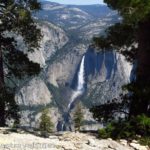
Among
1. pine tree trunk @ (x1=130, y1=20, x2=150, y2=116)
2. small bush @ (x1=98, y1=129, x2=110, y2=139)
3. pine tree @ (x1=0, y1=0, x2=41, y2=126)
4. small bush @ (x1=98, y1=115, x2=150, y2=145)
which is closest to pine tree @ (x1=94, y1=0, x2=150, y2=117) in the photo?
pine tree trunk @ (x1=130, y1=20, x2=150, y2=116)

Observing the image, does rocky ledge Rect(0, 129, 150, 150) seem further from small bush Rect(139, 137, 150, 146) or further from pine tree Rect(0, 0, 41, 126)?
pine tree Rect(0, 0, 41, 126)

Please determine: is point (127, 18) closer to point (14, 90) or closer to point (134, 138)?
point (134, 138)

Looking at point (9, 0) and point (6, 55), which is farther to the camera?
point (6, 55)

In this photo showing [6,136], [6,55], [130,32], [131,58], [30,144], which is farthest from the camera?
[6,55]

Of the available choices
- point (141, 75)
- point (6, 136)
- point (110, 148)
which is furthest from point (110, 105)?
point (6, 136)

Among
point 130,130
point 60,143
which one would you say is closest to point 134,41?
point 130,130

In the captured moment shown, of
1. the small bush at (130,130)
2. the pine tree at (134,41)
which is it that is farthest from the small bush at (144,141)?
the pine tree at (134,41)
